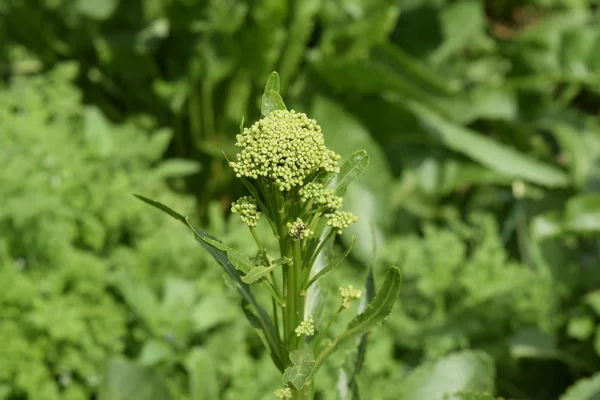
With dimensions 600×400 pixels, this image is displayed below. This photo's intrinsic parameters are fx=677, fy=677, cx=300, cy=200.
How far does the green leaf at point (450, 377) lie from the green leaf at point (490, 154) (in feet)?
5.21

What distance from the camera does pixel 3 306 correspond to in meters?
2.05

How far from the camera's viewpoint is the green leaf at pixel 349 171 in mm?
981

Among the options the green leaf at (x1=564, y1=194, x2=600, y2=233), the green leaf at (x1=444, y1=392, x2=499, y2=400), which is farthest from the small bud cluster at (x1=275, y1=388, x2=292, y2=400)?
the green leaf at (x1=564, y1=194, x2=600, y2=233)

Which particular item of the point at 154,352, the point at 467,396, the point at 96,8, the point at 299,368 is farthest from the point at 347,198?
the point at 299,368

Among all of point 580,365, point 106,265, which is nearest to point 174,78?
point 106,265

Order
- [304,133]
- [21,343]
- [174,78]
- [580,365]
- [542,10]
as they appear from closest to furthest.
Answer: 1. [304,133]
2. [21,343]
3. [580,365]
4. [174,78]
5. [542,10]

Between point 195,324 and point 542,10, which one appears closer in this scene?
point 195,324

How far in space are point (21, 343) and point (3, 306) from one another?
176 mm

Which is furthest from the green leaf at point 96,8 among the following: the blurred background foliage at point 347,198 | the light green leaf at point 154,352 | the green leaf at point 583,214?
the green leaf at point 583,214

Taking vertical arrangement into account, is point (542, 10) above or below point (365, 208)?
above

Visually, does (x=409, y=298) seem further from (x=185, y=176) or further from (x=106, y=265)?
(x=185, y=176)

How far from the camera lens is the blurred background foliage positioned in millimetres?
2053

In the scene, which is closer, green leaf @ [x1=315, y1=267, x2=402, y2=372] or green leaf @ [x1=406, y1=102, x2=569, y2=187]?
green leaf @ [x1=315, y1=267, x2=402, y2=372]

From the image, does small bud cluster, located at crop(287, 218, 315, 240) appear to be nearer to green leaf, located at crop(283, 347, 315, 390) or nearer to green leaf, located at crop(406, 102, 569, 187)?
green leaf, located at crop(283, 347, 315, 390)
